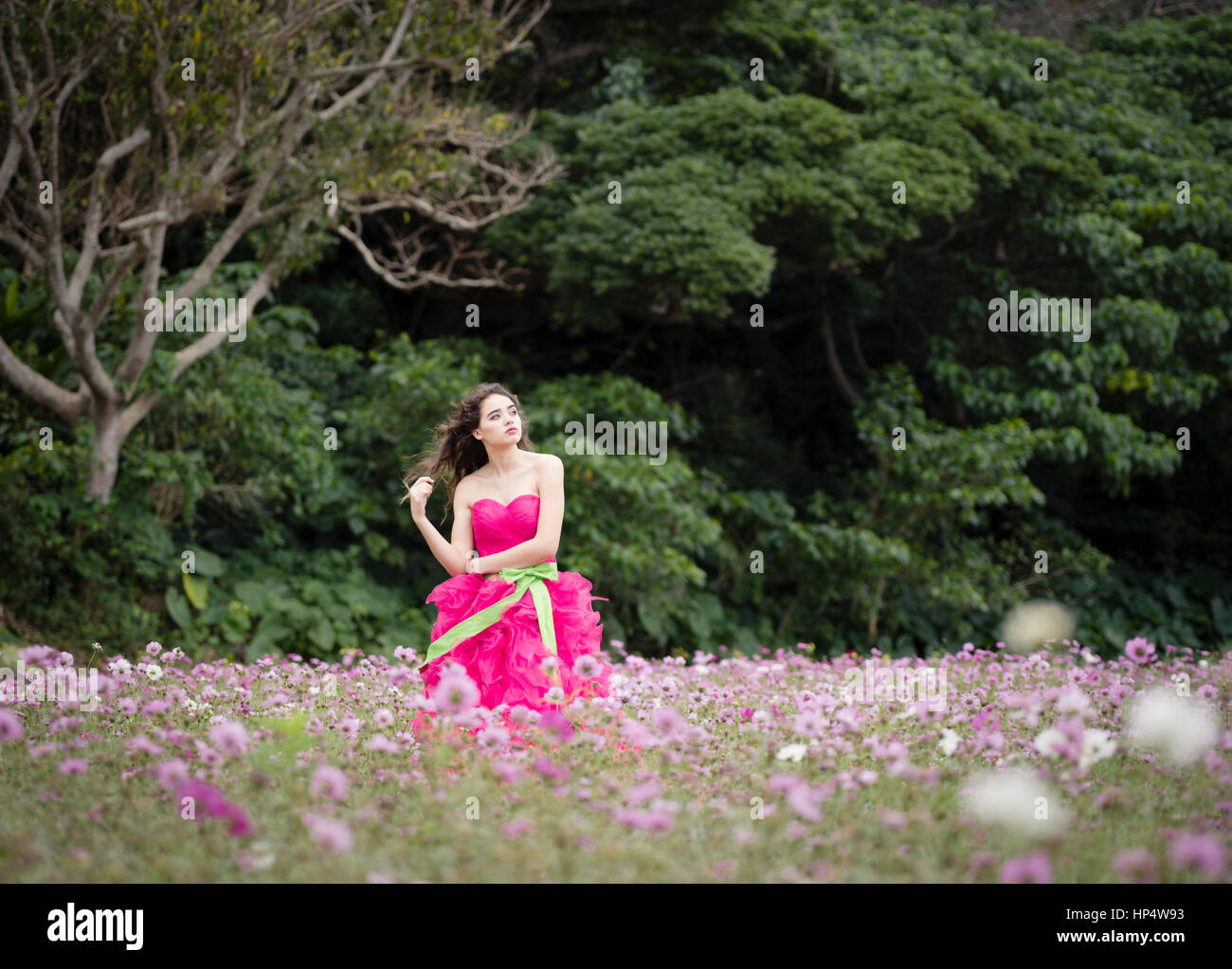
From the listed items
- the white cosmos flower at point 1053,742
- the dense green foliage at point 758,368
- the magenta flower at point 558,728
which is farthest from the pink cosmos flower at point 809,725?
the dense green foliage at point 758,368

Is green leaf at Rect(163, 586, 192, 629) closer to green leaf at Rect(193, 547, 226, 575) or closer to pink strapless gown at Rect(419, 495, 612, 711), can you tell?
green leaf at Rect(193, 547, 226, 575)

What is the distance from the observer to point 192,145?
7539 millimetres

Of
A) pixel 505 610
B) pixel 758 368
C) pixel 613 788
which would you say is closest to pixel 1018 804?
pixel 613 788

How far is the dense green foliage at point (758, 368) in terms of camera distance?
758 cm

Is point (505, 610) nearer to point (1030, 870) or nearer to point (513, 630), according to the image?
point (513, 630)

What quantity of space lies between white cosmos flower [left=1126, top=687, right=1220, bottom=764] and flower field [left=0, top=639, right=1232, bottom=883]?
2cm

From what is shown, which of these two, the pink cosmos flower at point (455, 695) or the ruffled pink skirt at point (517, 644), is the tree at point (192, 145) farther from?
the pink cosmos flower at point (455, 695)

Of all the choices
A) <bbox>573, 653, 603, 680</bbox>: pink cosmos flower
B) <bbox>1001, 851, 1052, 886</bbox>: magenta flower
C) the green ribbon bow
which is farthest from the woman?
<bbox>1001, 851, 1052, 886</bbox>: magenta flower

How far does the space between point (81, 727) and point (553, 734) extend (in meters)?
2.16

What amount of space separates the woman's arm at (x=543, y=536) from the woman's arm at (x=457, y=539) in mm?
56

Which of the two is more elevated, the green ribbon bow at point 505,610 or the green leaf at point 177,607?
the green ribbon bow at point 505,610

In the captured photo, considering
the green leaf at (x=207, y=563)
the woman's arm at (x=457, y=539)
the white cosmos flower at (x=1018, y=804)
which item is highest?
the woman's arm at (x=457, y=539)

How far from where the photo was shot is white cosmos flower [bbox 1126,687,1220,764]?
3225mm
